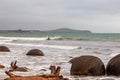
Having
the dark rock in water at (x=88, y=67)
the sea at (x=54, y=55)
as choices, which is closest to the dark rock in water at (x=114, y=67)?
the dark rock in water at (x=88, y=67)

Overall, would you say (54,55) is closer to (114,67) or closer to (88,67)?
(88,67)

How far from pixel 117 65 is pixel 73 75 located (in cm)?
217

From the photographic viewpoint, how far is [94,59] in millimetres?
16062

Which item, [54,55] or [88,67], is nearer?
[88,67]

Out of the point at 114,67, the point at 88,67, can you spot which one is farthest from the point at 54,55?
the point at 114,67

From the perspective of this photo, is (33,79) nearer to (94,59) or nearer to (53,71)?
(53,71)

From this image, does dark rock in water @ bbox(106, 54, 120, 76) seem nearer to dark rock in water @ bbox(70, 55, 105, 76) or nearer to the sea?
dark rock in water @ bbox(70, 55, 105, 76)

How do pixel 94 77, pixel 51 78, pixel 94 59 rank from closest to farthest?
pixel 51 78
pixel 94 77
pixel 94 59

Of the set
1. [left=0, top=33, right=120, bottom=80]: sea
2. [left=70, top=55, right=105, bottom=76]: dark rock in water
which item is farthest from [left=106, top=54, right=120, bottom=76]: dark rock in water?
[left=0, top=33, right=120, bottom=80]: sea

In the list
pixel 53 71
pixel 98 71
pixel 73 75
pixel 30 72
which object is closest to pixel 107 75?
pixel 98 71

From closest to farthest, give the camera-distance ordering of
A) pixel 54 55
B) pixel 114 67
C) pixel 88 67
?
pixel 88 67
pixel 114 67
pixel 54 55

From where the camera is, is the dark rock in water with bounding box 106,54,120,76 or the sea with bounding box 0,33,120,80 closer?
the dark rock in water with bounding box 106,54,120,76

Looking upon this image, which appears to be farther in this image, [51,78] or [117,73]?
[117,73]

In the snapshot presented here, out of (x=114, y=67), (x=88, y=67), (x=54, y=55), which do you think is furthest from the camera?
(x=54, y=55)
